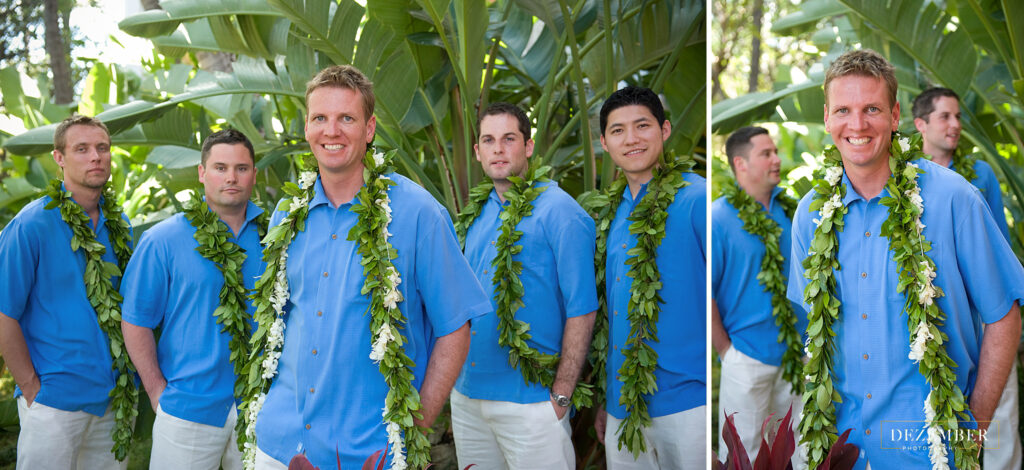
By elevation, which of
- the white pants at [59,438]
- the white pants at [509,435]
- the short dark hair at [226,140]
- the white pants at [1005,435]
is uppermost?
the short dark hair at [226,140]

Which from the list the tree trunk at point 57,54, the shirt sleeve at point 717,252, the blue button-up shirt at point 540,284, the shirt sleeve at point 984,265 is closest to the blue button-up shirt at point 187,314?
the tree trunk at point 57,54

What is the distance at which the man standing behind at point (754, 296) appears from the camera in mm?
1455

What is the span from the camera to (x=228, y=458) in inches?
73.7

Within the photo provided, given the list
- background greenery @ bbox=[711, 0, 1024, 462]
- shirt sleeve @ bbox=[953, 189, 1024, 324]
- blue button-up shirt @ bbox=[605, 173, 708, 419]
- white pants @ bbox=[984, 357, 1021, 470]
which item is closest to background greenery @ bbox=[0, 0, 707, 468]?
blue button-up shirt @ bbox=[605, 173, 708, 419]

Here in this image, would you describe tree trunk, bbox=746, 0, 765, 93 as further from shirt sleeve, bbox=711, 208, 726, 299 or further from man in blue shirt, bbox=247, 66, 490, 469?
man in blue shirt, bbox=247, 66, 490, 469

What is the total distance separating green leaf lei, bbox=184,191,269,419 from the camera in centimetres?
184

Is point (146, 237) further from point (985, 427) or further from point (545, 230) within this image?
point (985, 427)

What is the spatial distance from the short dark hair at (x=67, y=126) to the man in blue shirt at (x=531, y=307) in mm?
922

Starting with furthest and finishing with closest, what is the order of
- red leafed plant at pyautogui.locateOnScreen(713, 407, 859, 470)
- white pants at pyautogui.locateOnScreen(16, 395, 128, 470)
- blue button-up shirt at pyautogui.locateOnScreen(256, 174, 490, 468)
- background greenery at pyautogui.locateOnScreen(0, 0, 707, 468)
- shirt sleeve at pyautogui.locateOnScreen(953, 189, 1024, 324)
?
1. background greenery at pyautogui.locateOnScreen(0, 0, 707, 468)
2. white pants at pyautogui.locateOnScreen(16, 395, 128, 470)
3. blue button-up shirt at pyautogui.locateOnScreen(256, 174, 490, 468)
4. red leafed plant at pyautogui.locateOnScreen(713, 407, 859, 470)
5. shirt sleeve at pyautogui.locateOnScreen(953, 189, 1024, 324)

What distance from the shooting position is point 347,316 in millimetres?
1634

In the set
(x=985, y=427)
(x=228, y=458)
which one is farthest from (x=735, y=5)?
(x=228, y=458)

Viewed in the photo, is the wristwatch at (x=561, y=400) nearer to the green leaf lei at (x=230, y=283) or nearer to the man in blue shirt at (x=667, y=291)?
the man in blue shirt at (x=667, y=291)

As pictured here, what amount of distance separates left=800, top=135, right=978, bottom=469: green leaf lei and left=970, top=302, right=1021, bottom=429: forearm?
0.12ft

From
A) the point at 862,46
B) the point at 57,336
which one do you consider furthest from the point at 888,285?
the point at 57,336
